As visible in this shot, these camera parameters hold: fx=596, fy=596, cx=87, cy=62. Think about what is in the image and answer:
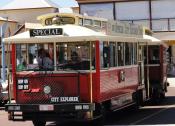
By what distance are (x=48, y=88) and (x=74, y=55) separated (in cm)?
109

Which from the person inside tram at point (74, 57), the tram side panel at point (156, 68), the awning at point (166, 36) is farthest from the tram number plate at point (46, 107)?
the awning at point (166, 36)

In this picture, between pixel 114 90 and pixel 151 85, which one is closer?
pixel 114 90

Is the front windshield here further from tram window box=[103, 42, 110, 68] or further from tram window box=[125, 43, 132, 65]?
tram window box=[125, 43, 132, 65]

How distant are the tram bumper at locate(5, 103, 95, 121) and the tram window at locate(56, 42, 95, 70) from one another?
103 cm

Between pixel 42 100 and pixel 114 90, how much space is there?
2405 millimetres

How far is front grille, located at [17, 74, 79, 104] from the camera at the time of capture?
14828 mm

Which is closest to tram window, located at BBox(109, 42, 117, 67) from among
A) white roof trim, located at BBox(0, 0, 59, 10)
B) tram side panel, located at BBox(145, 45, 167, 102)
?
tram side panel, located at BBox(145, 45, 167, 102)

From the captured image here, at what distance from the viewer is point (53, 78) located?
14.9 meters

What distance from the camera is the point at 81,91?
14.8m

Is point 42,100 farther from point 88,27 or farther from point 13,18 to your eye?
point 13,18

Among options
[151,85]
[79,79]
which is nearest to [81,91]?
[79,79]

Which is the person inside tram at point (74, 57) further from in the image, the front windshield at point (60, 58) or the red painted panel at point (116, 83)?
the red painted panel at point (116, 83)

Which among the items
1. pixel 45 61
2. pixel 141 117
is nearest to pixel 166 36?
pixel 141 117

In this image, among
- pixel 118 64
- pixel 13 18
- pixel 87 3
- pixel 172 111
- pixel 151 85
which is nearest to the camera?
pixel 118 64
